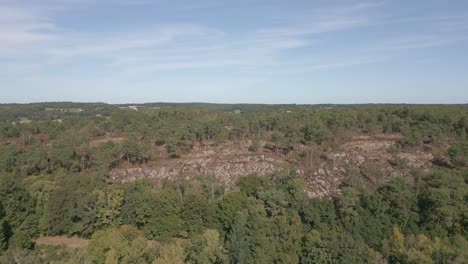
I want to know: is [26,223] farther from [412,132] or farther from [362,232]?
[412,132]

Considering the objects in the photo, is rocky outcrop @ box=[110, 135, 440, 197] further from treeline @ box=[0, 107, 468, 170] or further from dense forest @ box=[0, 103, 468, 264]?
treeline @ box=[0, 107, 468, 170]

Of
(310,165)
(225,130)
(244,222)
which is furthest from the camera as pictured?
(225,130)

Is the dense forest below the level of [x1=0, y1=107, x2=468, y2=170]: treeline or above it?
below

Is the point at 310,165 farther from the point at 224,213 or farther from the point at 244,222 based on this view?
the point at 244,222

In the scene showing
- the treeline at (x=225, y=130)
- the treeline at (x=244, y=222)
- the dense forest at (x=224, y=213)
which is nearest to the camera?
the treeline at (x=244, y=222)

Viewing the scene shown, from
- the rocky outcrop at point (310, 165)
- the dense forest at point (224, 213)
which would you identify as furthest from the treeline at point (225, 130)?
the rocky outcrop at point (310, 165)

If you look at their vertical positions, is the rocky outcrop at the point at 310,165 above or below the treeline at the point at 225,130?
below

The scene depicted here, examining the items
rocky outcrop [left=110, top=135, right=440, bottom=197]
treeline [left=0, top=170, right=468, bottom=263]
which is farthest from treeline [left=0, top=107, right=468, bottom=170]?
treeline [left=0, top=170, right=468, bottom=263]

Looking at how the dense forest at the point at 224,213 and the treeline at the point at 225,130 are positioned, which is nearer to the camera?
the dense forest at the point at 224,213

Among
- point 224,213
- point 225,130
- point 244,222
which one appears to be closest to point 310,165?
point 225,130

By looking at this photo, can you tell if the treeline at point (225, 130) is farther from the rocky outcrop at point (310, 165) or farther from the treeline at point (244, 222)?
the treeline at point (244, 222)

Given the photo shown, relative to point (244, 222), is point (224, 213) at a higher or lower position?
lower
